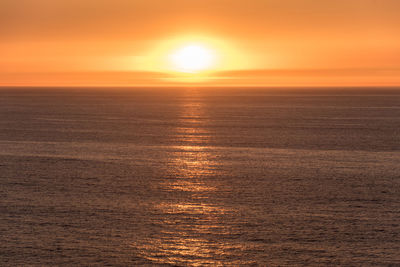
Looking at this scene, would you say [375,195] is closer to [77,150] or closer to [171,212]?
[171,212]

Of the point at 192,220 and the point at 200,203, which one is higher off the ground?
the point at 200,203

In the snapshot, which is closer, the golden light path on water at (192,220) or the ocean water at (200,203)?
the golden light path on water at (192,220)

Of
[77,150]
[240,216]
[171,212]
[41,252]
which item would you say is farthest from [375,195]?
[77,150]

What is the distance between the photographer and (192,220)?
1006 inches

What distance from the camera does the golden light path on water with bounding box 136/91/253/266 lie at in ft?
67.5

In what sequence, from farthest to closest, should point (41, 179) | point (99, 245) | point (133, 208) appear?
point (41, 179)
point (133, 208)
point (99, 245)

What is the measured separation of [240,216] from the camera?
26297 mm

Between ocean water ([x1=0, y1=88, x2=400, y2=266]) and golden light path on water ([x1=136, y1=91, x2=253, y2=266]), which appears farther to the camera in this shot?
ocean water ([x1=0, y1=88, x2=400, y2=266])

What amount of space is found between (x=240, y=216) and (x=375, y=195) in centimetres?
993

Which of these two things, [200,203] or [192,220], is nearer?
[192,220]

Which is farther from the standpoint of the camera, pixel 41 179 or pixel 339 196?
pixel 41 179

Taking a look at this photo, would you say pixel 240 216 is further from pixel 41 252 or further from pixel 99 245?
pixel 41 252

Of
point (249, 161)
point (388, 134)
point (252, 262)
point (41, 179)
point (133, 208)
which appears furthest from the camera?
point (388, 134)

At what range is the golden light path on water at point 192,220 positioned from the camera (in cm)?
2059
